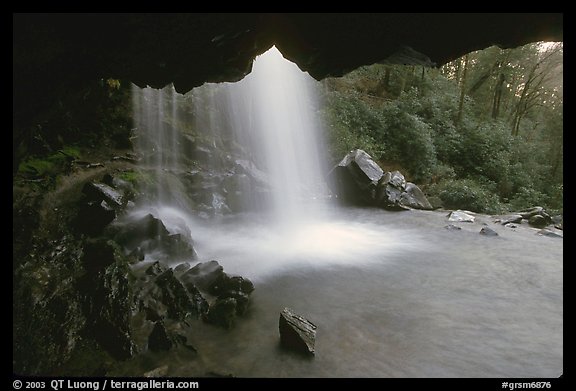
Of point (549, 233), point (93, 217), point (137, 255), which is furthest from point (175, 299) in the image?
point (549, 233)

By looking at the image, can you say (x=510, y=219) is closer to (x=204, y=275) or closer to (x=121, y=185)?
(x=204, y=275)

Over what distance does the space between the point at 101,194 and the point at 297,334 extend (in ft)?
16.5

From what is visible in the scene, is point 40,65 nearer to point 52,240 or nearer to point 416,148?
point 52,240

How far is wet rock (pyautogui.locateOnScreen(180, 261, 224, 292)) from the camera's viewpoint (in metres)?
6.10

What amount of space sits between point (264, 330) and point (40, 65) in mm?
4518

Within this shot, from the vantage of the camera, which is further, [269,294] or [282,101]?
[282,101]

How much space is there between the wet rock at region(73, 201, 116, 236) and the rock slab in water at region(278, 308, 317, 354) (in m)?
4.13

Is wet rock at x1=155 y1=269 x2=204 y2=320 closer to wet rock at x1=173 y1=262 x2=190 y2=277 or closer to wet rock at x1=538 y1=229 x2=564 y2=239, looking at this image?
wet rock at x1=173 y1=262 x2=190 y2=277

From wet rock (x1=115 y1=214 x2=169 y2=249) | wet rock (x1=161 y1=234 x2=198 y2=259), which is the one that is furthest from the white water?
wet rock (x1=115 y1=214 x2=169 y2=249)

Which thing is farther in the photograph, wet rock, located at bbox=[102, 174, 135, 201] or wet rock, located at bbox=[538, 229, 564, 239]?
wet rock, located at bbox=[538, 229, 564, 239]

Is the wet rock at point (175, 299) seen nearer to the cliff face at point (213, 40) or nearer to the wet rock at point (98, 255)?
the wet rock at point (98, 255)

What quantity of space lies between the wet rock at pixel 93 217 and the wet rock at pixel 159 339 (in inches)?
107

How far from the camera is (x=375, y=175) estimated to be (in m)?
15.3
